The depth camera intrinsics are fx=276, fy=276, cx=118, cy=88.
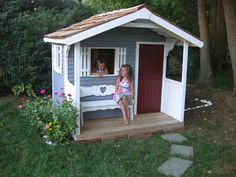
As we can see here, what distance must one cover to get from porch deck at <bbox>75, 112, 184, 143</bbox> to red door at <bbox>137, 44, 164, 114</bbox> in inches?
18.3

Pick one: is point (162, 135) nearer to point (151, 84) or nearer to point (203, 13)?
point (151, 84)

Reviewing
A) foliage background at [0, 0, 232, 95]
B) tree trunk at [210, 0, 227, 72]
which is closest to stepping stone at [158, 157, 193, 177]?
foliage background at [0, 0, 232, 95]

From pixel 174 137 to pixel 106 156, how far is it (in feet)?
5.69

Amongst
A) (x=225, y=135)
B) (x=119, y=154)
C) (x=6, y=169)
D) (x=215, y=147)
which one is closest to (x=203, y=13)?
(x=225, y=135)

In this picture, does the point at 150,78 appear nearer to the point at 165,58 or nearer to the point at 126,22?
the point at 165,58

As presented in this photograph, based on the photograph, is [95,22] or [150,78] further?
[150,78]

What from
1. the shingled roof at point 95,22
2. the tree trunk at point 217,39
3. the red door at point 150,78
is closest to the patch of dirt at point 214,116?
the red door at point 150,78

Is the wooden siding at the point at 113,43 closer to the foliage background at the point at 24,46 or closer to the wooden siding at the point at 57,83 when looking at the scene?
the wooden siding at the point at 57,83

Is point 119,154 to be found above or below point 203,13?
below

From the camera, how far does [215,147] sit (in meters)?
5.41

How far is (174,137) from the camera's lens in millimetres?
5918

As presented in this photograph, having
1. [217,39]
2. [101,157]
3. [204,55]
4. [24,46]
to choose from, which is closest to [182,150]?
[101,157]

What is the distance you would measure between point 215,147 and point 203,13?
5872 millimetres

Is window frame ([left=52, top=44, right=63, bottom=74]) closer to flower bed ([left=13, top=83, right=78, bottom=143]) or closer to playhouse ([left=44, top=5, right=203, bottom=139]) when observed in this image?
playhouse ([left=44, top=5, right=203, bottom=139])
